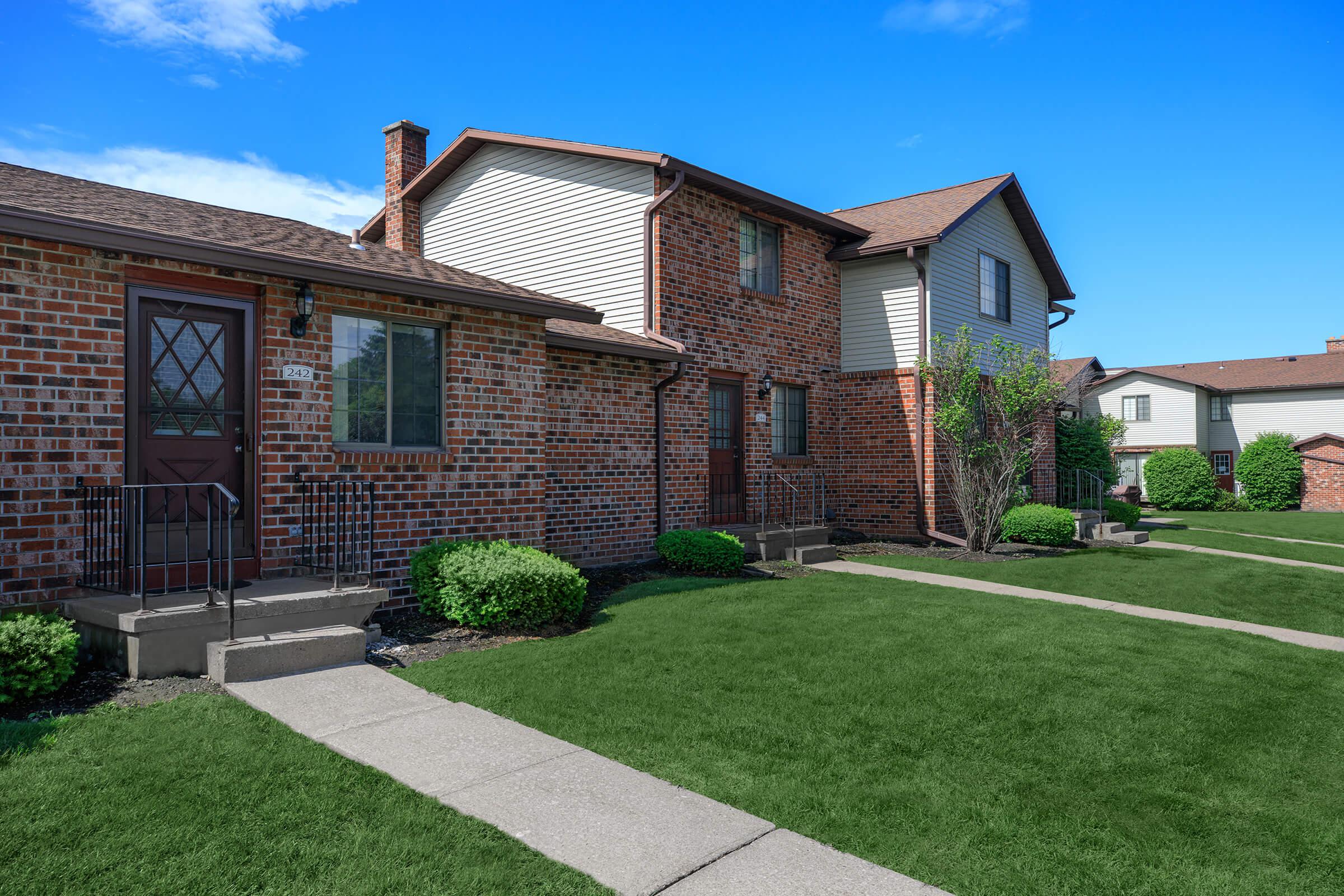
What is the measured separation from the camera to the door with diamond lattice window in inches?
247

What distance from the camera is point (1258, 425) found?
3294cm

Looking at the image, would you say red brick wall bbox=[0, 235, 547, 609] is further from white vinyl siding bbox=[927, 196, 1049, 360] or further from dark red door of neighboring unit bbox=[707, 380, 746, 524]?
white vinyl siding bbox=[927, 196, 1049, 360]

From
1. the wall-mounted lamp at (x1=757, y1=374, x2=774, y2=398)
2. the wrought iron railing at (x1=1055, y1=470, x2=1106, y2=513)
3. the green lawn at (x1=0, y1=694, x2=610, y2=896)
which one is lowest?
the green lawn at (x1=0, y1=694, x2=610, y2=896)

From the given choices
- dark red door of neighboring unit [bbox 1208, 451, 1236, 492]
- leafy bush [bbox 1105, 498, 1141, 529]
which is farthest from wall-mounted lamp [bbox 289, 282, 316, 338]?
dark red door of neighboring unit [bbox 1208, 451, 1236, 492]

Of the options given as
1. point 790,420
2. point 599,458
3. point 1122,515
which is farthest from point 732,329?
point 1122,515

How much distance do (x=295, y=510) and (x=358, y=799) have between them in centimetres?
401

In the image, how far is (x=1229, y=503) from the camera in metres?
29.3

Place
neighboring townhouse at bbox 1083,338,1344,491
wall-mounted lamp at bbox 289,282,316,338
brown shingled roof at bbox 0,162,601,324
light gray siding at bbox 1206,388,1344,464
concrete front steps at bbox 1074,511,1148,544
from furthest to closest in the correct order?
neighboring townhouse at bbox 1083,338,1344,491 < light gray siding at bbox 1206,388,1344,464 < concrete front steps at bbox 1074,511,1148,544 < wall-mounted lamp at bbox 289,282,316,338 < brown shingled roof at bbox 0,162,601,324

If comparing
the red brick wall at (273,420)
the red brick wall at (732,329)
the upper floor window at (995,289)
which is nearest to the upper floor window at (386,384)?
the red brick wall at (273,420)

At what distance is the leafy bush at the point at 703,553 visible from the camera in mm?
10000

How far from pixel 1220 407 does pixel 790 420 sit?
95.7 ft

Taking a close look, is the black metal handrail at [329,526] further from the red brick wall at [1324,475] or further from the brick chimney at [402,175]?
the red brick wall at [1324,475]

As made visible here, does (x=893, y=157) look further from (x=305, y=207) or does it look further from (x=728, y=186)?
(x=305, y=207)

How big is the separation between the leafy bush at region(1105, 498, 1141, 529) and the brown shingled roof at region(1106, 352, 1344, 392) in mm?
17786
